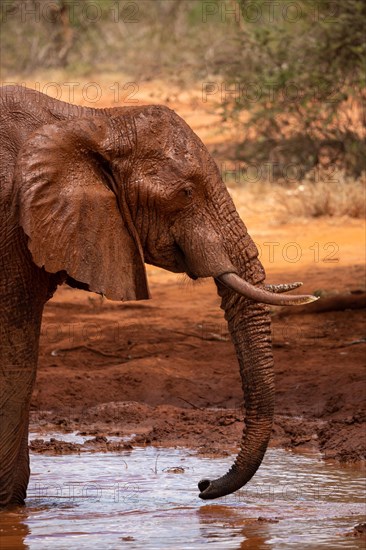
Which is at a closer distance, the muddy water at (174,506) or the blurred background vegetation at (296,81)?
the muddy water at (174,506)

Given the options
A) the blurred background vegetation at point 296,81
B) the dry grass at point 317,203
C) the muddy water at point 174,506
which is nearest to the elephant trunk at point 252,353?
the muddy water at point 174,506

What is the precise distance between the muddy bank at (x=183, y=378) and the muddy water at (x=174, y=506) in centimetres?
35

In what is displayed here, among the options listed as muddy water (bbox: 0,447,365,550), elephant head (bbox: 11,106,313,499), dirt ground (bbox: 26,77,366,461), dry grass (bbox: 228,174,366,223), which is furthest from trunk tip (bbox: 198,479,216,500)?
dry grass (bbox: 228,174,366,223)

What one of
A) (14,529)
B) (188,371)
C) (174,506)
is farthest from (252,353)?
(188,371)

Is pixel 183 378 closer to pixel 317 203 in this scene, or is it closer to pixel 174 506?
pixel 174 506

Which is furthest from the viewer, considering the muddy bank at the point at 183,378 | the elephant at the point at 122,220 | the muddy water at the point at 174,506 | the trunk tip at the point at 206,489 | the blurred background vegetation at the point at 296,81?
the blurred background vegetation at the point at 296,81

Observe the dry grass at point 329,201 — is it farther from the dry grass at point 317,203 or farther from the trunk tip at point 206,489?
the trunk tip at point 206,489

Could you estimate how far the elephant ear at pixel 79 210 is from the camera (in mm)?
5199

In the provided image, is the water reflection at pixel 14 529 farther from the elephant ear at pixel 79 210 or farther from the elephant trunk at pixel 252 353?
the elephant ear at pixel 79 210

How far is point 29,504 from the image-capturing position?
6.23 m

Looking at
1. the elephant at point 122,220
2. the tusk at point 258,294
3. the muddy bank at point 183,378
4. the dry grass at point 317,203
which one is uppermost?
the dry grass at point 317,203

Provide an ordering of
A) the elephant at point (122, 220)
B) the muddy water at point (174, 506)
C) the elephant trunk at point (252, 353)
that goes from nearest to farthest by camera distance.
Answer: the elephant at point (122, 220), the elephant trunk at point (252, 353), the muddy water at point (174, 506)

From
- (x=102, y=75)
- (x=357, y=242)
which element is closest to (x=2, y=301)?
(x=357, y=242)

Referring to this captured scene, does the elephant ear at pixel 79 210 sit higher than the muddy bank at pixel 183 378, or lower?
higher
